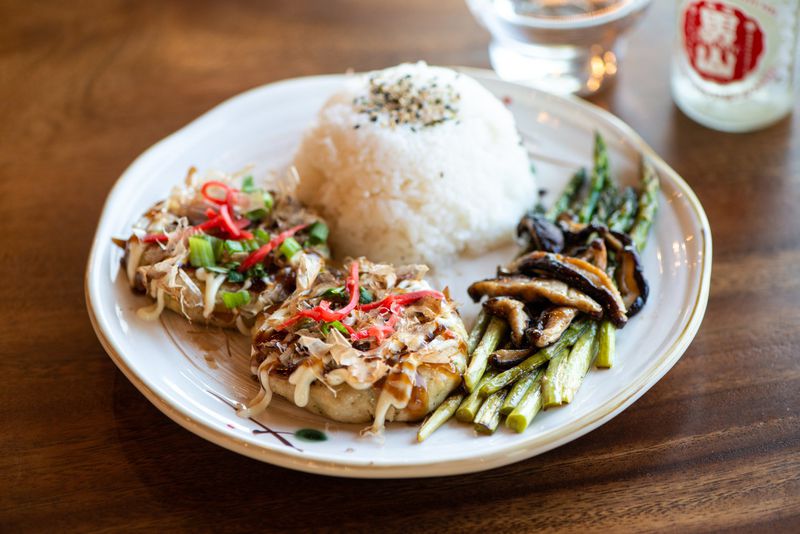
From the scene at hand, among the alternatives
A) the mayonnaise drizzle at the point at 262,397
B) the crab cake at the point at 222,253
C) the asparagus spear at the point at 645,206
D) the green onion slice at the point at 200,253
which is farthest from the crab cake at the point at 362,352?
the asparagus spear at the point at 645,206

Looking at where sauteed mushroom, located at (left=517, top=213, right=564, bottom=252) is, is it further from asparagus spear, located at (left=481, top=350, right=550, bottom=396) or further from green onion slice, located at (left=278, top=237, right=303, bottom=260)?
green onion slice, located at (left=278, top=237, right=303, bottom=260)

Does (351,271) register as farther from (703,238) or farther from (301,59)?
(301,59)

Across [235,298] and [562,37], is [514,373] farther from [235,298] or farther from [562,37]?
[562,37]

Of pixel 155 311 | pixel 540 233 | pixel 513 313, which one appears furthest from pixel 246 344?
pixel 540 233

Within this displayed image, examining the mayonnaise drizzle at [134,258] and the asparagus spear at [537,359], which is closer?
the asparagus spear at [537,359]

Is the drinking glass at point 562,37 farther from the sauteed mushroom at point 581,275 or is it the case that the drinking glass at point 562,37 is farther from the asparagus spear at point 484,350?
the asparagus spear at point 484,350
